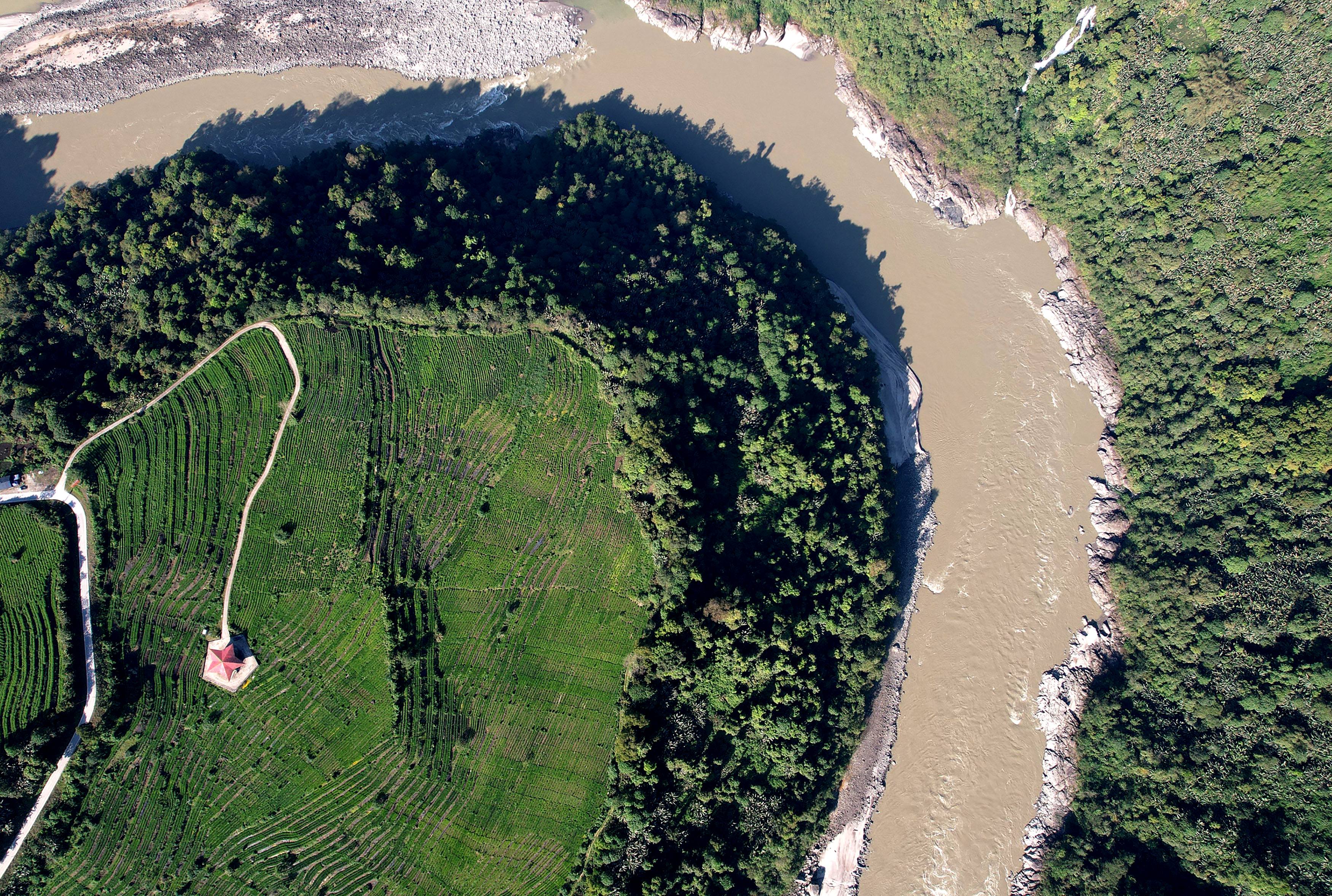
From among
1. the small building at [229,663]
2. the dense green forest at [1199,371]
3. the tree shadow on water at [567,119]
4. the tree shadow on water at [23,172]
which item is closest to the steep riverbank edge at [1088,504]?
the dense green forest at [1199,371]

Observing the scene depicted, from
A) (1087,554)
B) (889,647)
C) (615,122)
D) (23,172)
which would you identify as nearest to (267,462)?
(23,172)

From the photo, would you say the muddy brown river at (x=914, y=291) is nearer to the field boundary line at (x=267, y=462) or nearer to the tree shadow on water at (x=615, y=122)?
the tree shadow on water at (x=615, y=122)

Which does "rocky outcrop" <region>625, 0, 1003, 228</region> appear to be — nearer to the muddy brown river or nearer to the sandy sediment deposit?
the muddy brown river

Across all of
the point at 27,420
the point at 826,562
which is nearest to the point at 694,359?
the point at 826,562

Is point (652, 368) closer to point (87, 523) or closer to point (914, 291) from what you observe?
point (914, 291)

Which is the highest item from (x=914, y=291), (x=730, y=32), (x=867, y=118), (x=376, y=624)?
(x=730, y=32)

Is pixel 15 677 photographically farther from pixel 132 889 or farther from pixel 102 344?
pixel 102 344
